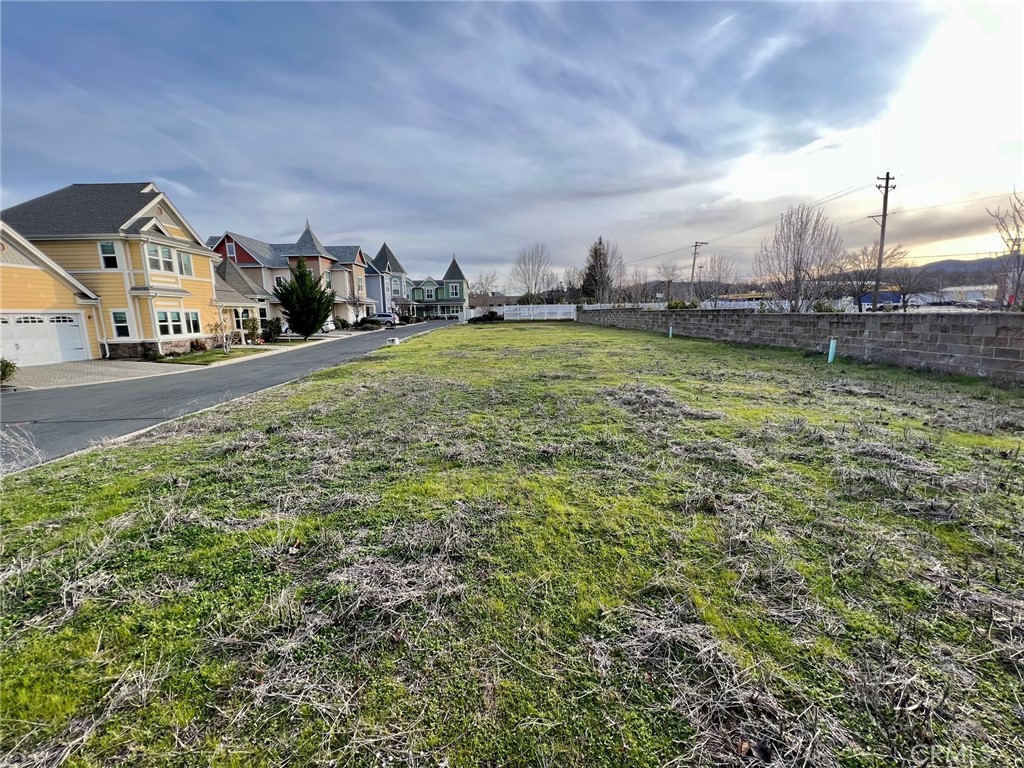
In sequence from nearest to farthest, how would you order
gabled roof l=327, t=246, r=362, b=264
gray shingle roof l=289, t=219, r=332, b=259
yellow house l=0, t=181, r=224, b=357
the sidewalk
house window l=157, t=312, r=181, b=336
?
the sidewalk
yellow house l=0, t=181, r=224, b=357
house window l=157, t=312, r=181, b=336
gray shingle roof l=289, t=219, r=332, b=259
gabled roof l=327, t=246, r=362, b=264

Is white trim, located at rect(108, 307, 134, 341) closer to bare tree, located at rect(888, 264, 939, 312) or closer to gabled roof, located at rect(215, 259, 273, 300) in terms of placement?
gabled roof, located at rect(215, 259, 273, 300)

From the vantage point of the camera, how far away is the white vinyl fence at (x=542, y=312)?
43.8 meters

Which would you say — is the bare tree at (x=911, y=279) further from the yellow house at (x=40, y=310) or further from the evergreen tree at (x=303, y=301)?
the yellow house at (x=40, y=310)

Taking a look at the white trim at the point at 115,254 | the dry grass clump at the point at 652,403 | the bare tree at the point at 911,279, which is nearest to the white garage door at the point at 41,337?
the white trim at the point at 115,254

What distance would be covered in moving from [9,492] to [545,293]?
62361mm

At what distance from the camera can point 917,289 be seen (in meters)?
40.4

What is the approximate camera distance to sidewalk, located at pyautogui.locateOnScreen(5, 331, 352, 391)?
12297mm

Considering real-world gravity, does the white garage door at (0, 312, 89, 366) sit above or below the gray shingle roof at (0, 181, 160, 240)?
below

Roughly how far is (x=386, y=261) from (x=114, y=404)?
52.4m

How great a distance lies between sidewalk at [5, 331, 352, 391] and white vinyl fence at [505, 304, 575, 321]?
31.8 m

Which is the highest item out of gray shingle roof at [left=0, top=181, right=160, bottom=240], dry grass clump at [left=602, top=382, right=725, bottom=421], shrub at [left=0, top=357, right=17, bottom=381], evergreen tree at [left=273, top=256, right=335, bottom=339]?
Answer: gray shingle roof at [left=0, top=181, right=160, bottom=240]

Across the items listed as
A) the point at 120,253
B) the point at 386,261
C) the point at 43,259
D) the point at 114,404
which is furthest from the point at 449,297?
the point at 114,404

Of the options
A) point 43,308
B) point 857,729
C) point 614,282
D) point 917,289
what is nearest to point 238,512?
point 857,729

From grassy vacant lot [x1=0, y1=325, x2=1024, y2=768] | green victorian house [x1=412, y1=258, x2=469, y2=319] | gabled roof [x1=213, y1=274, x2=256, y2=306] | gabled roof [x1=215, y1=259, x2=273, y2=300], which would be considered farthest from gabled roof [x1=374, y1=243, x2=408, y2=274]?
grassy vacant lot [x1=0, y1=325, x2=1024, y2=768]
